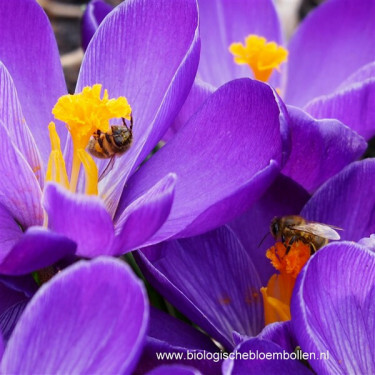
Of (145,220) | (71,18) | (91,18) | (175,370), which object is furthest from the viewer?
(71,18)

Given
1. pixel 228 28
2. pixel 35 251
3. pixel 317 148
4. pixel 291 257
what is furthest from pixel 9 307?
pixel 228 28

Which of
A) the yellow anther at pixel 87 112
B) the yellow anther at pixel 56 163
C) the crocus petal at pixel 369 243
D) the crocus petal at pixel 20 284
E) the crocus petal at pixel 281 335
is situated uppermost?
the yellow anther at pixel 87 112

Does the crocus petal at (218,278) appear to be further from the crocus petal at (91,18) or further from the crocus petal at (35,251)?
the crocus petal at (91,18)

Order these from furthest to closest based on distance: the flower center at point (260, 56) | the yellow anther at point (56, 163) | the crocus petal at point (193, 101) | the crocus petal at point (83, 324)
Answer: the flower center at point (260, 56) < the crocus petal at point (193, 101) < the yellow anther at point (56, 163) < the crocus petal at point (83, 324)

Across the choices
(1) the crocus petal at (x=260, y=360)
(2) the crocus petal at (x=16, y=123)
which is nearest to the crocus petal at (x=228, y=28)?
(2) the crocus petal at (x=16, y=123)

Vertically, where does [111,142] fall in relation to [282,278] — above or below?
above

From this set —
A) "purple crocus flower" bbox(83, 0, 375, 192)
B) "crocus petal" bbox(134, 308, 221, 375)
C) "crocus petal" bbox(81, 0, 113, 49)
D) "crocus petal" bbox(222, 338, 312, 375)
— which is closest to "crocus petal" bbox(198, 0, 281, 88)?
"purple crocus flower" bbox(83, 0, 375, 192)

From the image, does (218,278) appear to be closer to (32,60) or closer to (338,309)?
(338,309)
